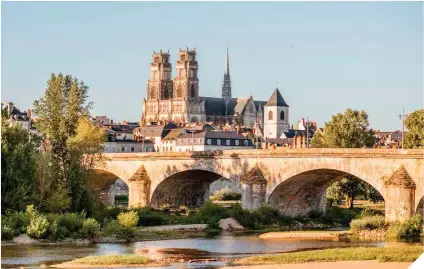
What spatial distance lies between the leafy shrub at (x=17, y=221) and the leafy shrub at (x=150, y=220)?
1319cm

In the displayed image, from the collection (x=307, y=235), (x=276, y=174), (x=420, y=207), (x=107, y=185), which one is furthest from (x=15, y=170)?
(x=107, y=185)

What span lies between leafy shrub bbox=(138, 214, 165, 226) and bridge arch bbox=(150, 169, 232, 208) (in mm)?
8049

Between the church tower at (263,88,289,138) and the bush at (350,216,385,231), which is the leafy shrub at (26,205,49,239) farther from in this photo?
the church tower at (263,88,289,138)

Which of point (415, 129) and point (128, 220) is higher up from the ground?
point (415, 129)

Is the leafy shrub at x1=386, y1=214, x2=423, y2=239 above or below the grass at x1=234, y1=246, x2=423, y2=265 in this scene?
above

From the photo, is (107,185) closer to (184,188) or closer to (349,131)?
(184,188)

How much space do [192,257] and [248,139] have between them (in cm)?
9157

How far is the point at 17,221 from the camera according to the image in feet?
173

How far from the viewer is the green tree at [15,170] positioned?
55188mm

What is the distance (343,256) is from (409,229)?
1334cm

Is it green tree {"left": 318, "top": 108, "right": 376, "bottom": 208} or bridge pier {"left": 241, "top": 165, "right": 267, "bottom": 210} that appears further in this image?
green tree {"left": 318, "top": 108, "right": 376, "bottom": 208}

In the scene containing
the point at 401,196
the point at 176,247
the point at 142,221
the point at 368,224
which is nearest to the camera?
the point at 176,247

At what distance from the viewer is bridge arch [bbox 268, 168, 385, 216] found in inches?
2660

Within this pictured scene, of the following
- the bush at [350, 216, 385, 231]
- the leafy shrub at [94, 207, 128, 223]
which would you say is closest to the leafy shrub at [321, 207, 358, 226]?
the bush at [350, 216, 385, 231]
